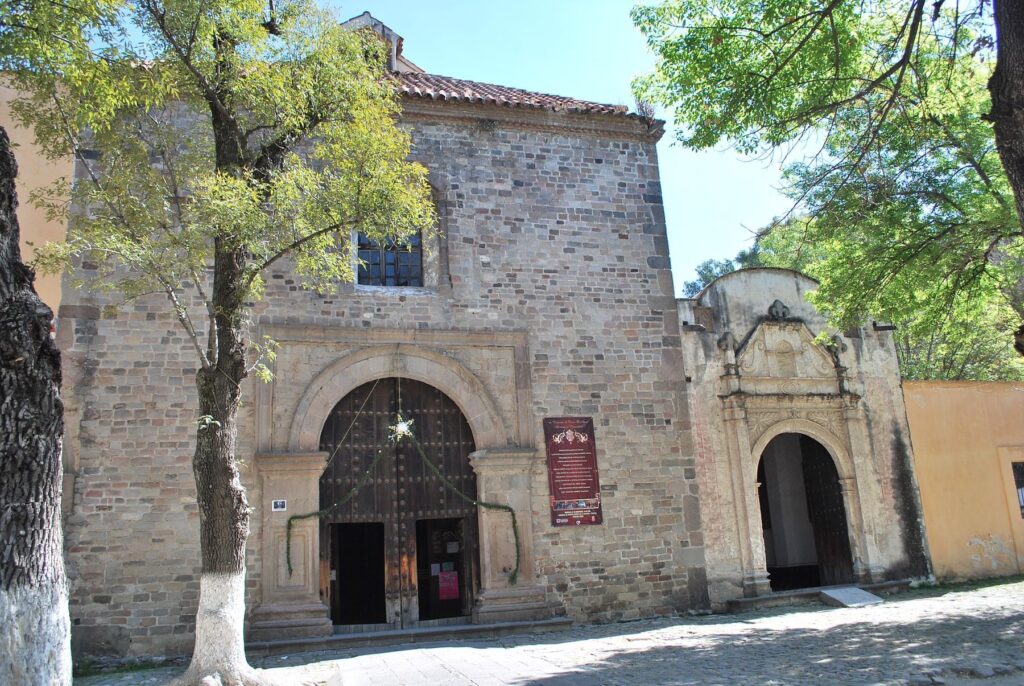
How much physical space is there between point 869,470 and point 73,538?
11.4 metres

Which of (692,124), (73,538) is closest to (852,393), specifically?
(692,124)

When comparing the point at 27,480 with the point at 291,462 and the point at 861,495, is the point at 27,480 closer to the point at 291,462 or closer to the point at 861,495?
the point at 291,462

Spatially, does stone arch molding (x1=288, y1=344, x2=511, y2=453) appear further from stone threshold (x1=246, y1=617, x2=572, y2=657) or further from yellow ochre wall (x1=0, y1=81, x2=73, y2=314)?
yellow ochre wall (x1=0, y1=81, x2=73, y2=314)

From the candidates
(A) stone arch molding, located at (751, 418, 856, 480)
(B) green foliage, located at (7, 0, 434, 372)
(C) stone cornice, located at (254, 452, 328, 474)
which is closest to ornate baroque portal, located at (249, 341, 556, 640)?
(C) stone cornice, located at (254, 452, 328, 474)

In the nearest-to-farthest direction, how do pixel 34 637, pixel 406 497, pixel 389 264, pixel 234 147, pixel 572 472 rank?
pixel 34 637, pixel 234 147, pixel 406 497, pixel 572 472, pixel 389 264

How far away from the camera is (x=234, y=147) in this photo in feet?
25.5

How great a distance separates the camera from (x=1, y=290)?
4746 mm

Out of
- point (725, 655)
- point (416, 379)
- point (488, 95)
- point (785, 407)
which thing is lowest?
point (725, 655)

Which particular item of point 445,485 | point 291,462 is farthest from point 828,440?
point 291,462

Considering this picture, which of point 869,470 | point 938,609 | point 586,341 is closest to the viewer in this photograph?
point 938,609

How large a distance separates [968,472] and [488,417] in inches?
339

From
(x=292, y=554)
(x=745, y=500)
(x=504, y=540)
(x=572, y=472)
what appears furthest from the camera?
(x=745, y=500)

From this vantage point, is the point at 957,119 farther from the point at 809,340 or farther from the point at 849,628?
the point at 849,628

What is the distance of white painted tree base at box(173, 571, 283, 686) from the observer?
657 cm
